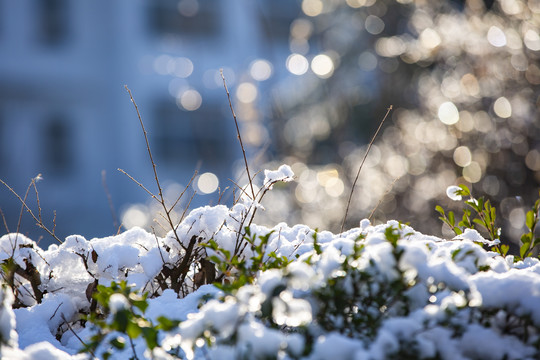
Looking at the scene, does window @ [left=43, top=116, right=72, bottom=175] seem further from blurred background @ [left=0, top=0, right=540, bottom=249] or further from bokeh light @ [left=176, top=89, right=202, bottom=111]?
bokeh light @ [left=176, top=89, right=202, bottom=111]

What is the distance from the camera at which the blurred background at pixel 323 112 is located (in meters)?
5.60

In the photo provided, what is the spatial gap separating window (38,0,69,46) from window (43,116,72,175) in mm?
2396

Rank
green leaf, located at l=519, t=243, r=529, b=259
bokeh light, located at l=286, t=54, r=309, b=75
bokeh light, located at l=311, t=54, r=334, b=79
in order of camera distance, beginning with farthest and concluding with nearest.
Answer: bokeh light, located at l=286, t=54, r=309, b=75, bokeh light, located at l=311, t=54, r=334, b=79, green leaf, located at l=519, t=243, r=529, b=259

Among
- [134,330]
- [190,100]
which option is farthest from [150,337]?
[190,100]

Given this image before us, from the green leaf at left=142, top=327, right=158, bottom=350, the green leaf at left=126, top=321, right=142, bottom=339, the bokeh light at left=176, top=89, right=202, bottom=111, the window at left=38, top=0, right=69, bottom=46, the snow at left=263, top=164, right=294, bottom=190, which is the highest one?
the window at left=38, top=0, right=69, bottom=46

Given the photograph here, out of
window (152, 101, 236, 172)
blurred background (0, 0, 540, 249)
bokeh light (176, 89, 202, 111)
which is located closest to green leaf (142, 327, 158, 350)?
blurred background (0, 0, 540, 249)

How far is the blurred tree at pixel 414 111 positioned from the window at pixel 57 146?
10440mm

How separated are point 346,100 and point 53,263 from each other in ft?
20.1

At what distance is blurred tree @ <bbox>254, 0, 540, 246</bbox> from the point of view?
5.51 metres

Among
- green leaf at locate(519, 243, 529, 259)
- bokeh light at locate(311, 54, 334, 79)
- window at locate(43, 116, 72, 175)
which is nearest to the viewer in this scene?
green leaf at locate(519, 243, 529, 259)

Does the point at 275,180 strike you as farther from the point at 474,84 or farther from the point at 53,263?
the point at 474,84

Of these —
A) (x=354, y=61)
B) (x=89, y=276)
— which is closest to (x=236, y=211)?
(x=89, y=276)

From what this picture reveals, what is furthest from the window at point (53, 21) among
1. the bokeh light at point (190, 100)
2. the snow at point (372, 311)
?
the snow at point (372, 311)

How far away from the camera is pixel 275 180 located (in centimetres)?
202
